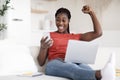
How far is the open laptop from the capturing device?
2158 mm

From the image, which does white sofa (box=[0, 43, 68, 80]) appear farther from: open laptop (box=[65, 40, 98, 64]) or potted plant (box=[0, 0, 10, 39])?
potted plant (box=[0, 0, 10, 39])

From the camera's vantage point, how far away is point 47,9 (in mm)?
4129

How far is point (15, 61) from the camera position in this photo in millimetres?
2230

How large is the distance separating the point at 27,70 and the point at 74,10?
2134 millimetres

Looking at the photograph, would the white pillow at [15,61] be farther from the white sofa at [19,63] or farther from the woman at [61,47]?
the woman at [61,47]

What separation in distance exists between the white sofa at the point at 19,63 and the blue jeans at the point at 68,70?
7 cm

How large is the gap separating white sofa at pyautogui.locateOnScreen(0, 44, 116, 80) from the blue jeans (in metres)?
0.07

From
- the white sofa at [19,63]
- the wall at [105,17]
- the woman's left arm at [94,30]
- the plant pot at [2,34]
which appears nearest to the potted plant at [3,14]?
the plant pot at [2,34]

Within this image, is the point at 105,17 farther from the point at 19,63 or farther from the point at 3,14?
the point at 19,63

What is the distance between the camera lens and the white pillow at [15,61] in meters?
2.17

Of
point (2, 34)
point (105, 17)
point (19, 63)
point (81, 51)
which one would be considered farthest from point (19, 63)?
point (105, 17)

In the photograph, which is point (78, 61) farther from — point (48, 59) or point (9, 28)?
point (9, 28)

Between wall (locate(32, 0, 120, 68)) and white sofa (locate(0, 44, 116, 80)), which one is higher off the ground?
wall (locate(32, 0, 120, 68))

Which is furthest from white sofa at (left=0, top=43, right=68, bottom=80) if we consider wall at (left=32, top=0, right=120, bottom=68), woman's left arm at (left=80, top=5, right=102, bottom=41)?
wall at (left=32, top=0, right=120, bottom=68)
